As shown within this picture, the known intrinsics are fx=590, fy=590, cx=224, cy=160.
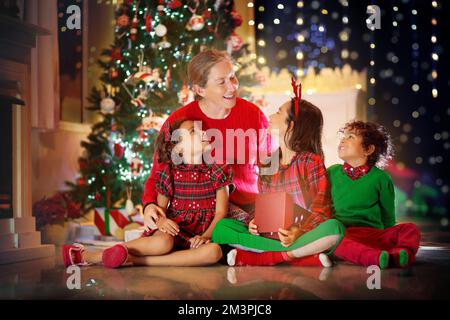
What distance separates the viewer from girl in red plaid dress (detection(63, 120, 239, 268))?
8.36 ft

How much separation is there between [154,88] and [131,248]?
55.2 inches

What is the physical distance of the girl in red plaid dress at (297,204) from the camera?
8.07ft

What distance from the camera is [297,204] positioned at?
2633mm

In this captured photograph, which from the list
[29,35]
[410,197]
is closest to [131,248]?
[29,35]

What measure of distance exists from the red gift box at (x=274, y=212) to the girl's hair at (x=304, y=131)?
0.31 meters

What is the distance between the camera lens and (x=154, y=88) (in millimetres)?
3695

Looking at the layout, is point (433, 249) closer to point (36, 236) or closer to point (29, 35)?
point (36, 236)

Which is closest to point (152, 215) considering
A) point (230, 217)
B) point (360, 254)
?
point (230, 217)

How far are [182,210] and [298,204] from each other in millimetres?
526

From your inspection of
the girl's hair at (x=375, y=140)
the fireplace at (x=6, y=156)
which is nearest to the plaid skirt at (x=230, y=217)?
the girl's hair at (x=375, y=140)

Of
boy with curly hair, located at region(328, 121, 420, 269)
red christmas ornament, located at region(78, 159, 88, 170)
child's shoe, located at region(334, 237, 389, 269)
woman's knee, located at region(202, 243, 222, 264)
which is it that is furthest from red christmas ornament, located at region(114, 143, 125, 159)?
child's shoe, located at region(334, 237, 389, 269)

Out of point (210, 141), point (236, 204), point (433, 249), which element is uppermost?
point (210, 141)

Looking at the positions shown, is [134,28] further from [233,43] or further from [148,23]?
[233,43]

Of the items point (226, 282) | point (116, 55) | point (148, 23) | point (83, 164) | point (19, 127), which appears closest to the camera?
point (226, 282)
